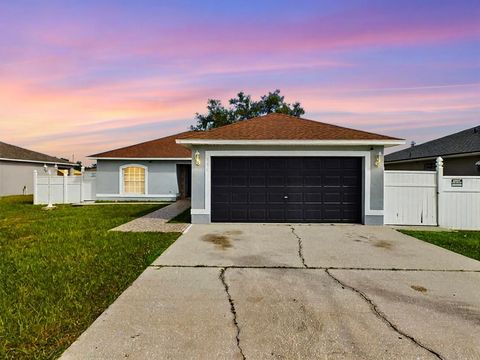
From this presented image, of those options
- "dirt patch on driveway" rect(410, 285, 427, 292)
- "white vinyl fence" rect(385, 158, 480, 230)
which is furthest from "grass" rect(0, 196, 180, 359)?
"white vinyl fence" rect(385, 158, 480, 230)

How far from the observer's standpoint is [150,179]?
1983cm

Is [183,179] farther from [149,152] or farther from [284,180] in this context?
[284,180]

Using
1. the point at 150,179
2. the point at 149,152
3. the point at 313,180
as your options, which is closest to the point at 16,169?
the point at 149,152

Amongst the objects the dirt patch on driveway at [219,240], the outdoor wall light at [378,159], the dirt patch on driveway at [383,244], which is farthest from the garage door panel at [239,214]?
the outdoor wall light at [378,159]

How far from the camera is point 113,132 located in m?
24.9

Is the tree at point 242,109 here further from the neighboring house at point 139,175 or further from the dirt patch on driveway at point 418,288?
the dirt patch on driveway at point 418,288

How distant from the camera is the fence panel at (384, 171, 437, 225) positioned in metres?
10.2

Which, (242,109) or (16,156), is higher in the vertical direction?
(242,109)

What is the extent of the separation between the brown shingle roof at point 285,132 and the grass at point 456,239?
3.22 metres

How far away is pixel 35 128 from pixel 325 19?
20.5 metres

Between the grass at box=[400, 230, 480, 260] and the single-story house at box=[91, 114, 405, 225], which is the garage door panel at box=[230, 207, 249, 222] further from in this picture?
the grass at box=[400, 230, 480, 260]

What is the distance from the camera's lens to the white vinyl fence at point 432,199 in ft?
33.3

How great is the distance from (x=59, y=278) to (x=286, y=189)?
24.1ft

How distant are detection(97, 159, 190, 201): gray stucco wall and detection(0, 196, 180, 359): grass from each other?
9.98 metres
